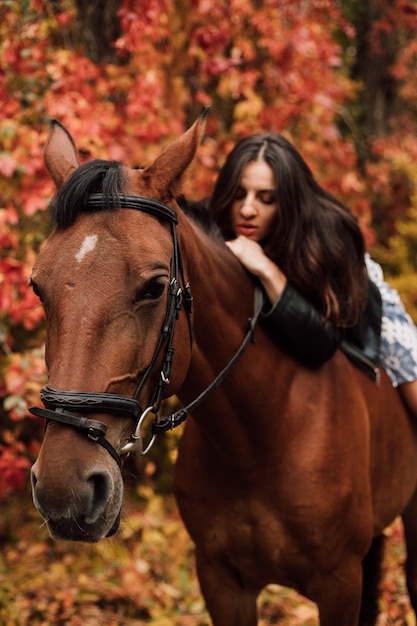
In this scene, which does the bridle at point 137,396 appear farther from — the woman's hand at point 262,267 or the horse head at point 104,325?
the woman's hand at point 262,267

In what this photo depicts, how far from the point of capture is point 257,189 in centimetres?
332

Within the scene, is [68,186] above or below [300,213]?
above

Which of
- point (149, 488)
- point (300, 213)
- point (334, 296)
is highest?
point (300, 213)

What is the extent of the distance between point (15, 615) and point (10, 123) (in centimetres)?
298

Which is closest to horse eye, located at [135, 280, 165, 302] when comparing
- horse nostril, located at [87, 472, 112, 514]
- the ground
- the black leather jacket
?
horse nostril, located at [87, 472, 112, 514]

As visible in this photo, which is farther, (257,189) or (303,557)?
(257,189)

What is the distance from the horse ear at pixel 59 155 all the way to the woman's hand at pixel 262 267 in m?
0.75

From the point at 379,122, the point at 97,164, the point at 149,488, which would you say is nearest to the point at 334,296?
the point at 97,164

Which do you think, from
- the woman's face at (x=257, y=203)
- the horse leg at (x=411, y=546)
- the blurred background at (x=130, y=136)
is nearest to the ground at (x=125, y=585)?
the blurred background at (x=130, y=136)

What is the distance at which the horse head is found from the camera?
194 cm

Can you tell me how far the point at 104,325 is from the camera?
2025mm

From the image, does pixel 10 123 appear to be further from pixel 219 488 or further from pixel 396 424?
pixel 396 424

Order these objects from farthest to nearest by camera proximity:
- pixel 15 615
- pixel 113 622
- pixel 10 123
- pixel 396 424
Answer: pixel 113 622
pixel 15 615
pixel 10 123
pixel 396 424

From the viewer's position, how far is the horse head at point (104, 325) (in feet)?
6.35
